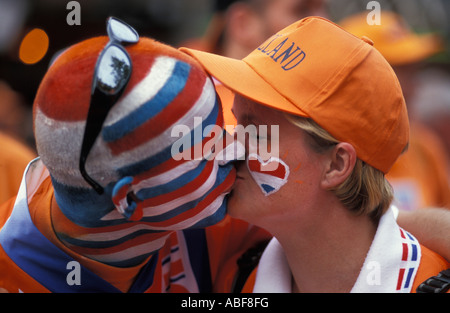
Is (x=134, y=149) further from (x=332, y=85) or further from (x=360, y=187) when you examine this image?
(x=360, y=187)

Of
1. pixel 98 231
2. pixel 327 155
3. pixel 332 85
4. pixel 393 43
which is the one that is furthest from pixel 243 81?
pixel 393 43

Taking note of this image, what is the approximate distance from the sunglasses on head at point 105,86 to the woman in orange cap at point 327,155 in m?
0.33

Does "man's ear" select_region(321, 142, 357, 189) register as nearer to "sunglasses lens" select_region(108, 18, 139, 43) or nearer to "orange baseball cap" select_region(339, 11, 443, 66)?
"sunglasses lens" select_region(108, 18, 139, 43)

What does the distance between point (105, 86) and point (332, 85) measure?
2.72ft

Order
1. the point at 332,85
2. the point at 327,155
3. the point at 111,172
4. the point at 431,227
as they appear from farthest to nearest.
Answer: the point at 431,227
the point at 327,155
the point at 332,85
the point at 111,172

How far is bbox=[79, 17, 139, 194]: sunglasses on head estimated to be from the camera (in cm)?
177

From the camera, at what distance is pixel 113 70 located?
179cm

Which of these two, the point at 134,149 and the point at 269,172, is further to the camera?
the point at 269,172

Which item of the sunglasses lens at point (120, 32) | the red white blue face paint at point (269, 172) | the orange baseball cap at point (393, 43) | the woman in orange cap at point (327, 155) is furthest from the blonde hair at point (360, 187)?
the orange baseball cap at point (393, 43)

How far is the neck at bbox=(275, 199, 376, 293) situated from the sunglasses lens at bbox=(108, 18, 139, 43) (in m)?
0.95

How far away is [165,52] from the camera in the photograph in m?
1.93

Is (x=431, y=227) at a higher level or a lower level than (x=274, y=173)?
lower
